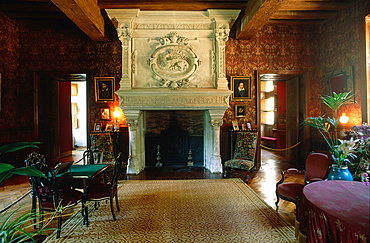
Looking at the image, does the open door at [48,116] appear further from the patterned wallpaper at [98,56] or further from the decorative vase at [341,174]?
the decorative vase at [341,174]

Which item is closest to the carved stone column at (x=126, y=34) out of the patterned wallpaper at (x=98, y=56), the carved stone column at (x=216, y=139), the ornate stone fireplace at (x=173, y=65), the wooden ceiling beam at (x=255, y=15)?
the ornate stone fireplace at (x=173, y=65)

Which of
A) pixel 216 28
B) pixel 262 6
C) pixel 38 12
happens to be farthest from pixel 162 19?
pixel 38 12

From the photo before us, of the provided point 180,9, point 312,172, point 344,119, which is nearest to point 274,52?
point 344,119

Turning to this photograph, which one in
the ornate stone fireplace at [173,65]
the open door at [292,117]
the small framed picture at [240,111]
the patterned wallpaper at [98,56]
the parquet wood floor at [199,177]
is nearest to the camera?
the parquet wood floor at [199,177]

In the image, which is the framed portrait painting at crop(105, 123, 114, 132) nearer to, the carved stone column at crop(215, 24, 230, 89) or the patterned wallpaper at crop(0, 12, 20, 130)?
the patterned wallpaper at crop(0, 12, 20, 130)

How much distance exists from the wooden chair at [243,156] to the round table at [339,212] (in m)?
2.82

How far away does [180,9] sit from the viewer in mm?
5461

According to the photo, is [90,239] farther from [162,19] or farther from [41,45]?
[41,45]

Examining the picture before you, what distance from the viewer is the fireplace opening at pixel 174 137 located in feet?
21.4

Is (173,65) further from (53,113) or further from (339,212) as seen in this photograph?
(339,212)

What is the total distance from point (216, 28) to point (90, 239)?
533 cm

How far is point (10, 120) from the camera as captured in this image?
5941 mm

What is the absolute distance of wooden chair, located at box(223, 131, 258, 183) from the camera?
5.10 meters

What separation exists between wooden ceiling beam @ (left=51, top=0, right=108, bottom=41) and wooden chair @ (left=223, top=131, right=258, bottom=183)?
4619 mm
